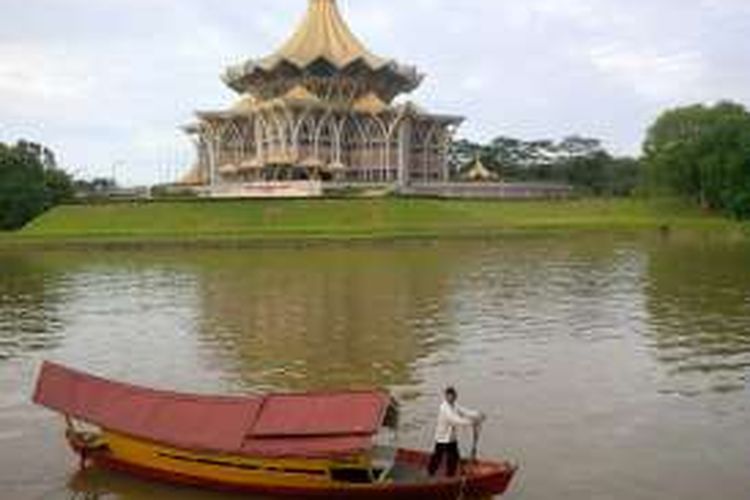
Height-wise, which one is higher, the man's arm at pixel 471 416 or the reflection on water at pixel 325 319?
the man's arm at pixel 471 416

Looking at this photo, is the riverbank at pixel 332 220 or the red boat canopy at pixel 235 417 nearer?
the red boat canopy at pixel 235 417

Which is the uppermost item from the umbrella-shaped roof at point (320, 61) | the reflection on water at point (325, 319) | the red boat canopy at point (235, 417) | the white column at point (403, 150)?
the umbrella-shaped roof at point (320, 61)

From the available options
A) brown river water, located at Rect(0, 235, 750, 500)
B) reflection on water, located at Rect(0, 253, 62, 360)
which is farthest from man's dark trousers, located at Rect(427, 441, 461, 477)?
reflection on water, located at Rect(0, 253, 62, 360)

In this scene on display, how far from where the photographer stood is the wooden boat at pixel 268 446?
17922mm

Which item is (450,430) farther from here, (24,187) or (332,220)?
(24,187)

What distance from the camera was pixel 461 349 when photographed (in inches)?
1297

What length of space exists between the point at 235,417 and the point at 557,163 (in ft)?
452

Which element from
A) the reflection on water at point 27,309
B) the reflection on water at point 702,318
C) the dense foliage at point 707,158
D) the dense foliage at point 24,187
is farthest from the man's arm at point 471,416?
the dense foliage at point 24,187

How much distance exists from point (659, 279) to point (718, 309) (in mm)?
11732

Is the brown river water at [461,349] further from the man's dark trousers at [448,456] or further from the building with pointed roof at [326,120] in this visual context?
the building with pointed roof at [326,120]

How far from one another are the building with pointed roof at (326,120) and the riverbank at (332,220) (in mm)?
25482

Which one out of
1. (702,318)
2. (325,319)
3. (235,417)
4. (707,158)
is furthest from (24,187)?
(235,417)

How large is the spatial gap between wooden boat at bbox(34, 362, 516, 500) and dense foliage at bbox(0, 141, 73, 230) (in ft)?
305

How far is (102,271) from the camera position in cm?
6456
